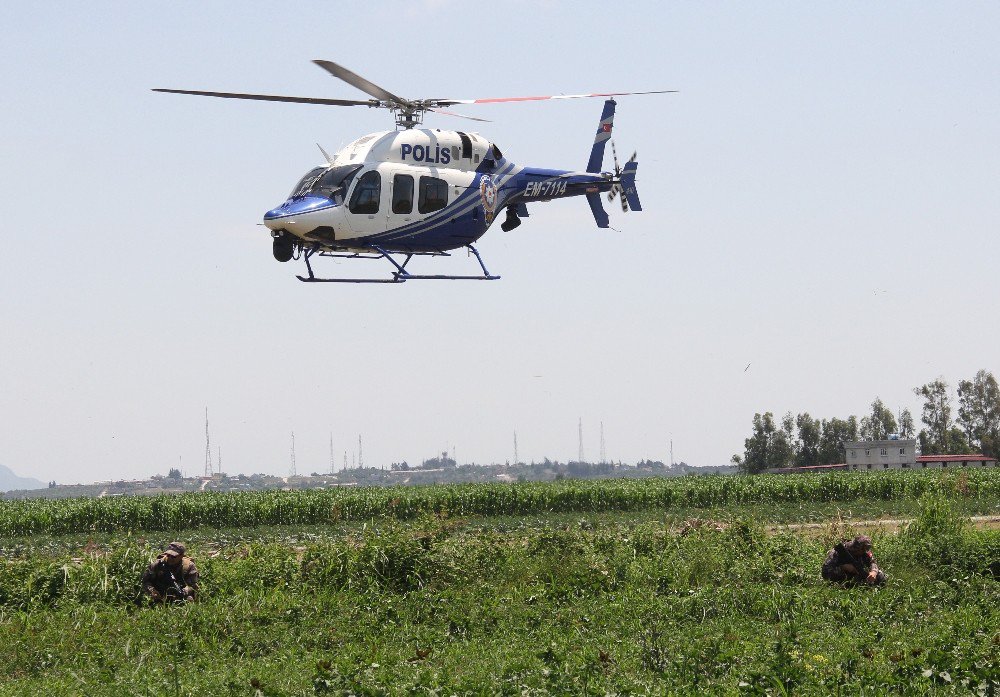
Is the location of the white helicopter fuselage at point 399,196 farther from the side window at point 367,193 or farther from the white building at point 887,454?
the white building at point 887,454

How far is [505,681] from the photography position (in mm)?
11016

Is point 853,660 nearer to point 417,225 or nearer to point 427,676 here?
point 427,676

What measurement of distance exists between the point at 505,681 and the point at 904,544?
9.13 m

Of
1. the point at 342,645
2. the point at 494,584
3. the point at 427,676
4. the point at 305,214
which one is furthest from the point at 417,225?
the point at 427,676

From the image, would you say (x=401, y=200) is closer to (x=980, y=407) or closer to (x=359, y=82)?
(x=359, y=82)

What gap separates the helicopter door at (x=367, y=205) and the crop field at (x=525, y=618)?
652cm

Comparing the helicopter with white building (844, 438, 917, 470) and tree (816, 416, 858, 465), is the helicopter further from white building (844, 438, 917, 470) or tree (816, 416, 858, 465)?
tree (816, 416, 858, 465)

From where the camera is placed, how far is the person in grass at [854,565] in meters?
15.4

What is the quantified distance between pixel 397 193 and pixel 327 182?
149 centimetres

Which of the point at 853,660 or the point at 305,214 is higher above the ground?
the point at 305,214

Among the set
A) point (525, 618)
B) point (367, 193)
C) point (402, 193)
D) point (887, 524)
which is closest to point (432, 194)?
point (402, 193)

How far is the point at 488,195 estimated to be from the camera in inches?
1045

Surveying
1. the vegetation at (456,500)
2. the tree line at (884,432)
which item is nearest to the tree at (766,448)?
the tree line at (884,432)

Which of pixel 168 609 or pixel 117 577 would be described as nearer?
pixel 168 609
